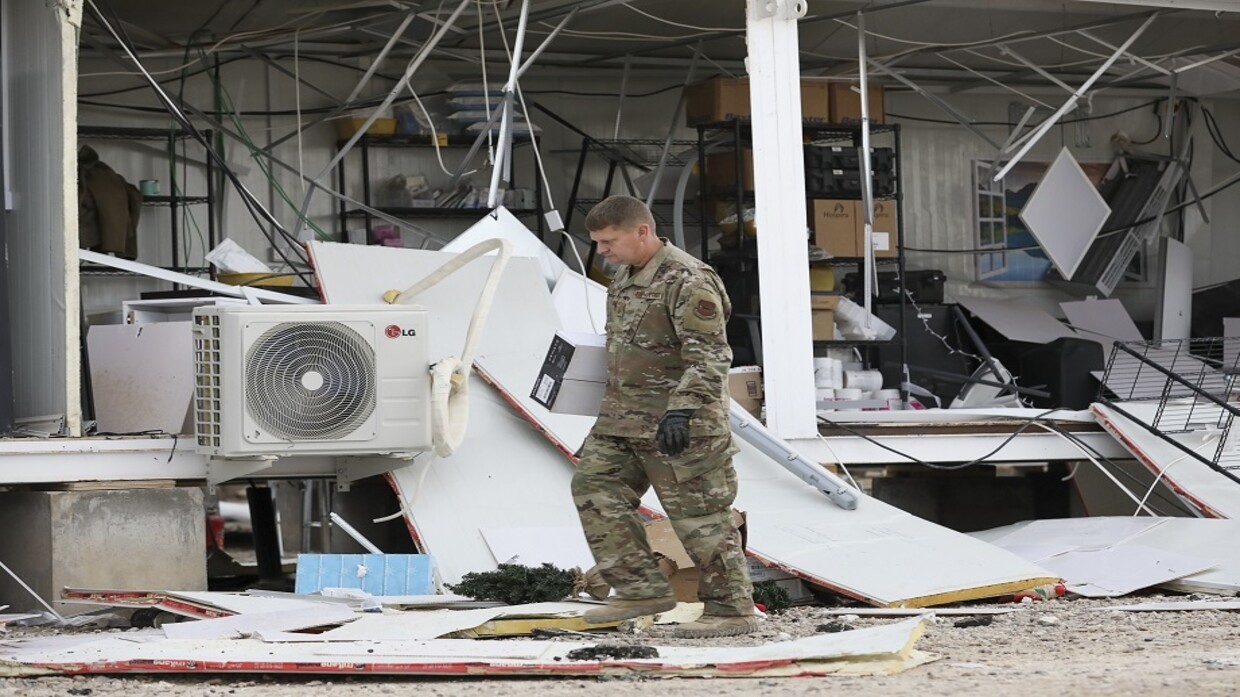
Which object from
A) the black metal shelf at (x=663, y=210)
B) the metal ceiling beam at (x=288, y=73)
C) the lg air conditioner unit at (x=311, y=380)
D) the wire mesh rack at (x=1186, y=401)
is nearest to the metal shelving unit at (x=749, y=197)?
the black metal shelf at (x=663, y=210)

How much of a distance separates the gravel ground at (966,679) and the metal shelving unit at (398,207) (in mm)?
6000

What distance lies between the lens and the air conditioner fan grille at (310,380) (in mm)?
7027

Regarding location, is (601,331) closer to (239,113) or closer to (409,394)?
(409,394)

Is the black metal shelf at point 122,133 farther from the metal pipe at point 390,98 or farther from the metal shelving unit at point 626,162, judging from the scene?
the metal shelving unit at point 626,162

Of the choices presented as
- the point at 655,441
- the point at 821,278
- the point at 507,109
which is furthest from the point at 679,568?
the point at 821,278

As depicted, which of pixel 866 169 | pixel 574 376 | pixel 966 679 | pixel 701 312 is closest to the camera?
pixel 966 679

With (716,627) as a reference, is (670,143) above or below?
above

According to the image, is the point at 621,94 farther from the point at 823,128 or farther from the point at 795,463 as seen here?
the point at 795,463

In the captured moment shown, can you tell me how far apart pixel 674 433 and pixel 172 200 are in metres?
6.43

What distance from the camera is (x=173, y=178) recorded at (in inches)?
434

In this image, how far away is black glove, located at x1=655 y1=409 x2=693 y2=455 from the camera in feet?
17.4

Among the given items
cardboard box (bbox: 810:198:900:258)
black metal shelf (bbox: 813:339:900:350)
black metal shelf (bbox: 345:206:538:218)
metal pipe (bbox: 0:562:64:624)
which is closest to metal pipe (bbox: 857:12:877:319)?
black metal shelf (bbox: 813:339:900:350)

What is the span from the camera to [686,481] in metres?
5.59

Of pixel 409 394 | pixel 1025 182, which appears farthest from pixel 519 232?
pixel 1025 182
